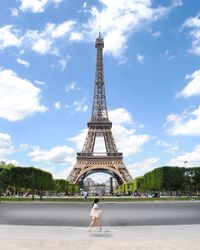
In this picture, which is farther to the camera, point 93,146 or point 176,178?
point 93,146

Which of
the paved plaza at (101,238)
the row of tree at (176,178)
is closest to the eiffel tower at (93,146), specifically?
the row of tree at (176,178)

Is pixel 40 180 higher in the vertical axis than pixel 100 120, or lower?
lower

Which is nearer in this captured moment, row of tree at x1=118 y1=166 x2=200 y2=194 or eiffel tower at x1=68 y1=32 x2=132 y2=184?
row of tree at x1=118 y1=166 x2=200 y2=194

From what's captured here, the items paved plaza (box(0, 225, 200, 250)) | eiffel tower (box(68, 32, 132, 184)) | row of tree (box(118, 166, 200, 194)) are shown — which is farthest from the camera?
eiffel tower (box(68, 32, 132, 184))

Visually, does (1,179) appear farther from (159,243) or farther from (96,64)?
(159,243)

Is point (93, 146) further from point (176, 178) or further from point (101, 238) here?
point (101, 238)

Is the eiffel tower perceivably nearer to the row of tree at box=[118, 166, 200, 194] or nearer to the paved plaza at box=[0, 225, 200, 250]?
the row of tree at box=[118, 166, 200, 194]

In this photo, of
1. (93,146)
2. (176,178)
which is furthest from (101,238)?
(93,146)

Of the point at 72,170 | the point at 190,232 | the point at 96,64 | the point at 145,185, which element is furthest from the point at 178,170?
the point at 190,232

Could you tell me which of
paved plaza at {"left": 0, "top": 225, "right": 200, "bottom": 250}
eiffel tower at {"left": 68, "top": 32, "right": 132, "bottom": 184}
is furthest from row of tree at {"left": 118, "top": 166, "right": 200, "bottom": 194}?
paved plaza at {"left": 0, "top": 225, "right": 200, "bottom": 250}
